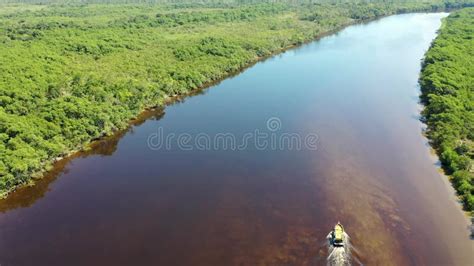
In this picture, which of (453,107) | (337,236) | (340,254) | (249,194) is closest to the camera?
(340,254)

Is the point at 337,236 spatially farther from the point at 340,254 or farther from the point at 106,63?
the point at 106,63

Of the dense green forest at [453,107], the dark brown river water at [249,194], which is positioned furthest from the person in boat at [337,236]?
the dense green forest at [453,107]

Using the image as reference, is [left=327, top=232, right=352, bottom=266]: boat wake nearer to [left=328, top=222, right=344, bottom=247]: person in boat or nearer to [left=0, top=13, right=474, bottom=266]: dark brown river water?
[left=328, top=222, right=344, bottom=247]: person in boat

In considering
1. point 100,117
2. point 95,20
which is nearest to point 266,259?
point 100,117

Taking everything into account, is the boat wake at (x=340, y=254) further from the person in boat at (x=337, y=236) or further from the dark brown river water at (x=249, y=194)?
the dark brown river water at (x=249, y=194)

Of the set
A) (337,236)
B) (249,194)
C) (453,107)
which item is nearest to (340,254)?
(337,236)

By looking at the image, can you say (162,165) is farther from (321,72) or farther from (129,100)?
(321,72)
